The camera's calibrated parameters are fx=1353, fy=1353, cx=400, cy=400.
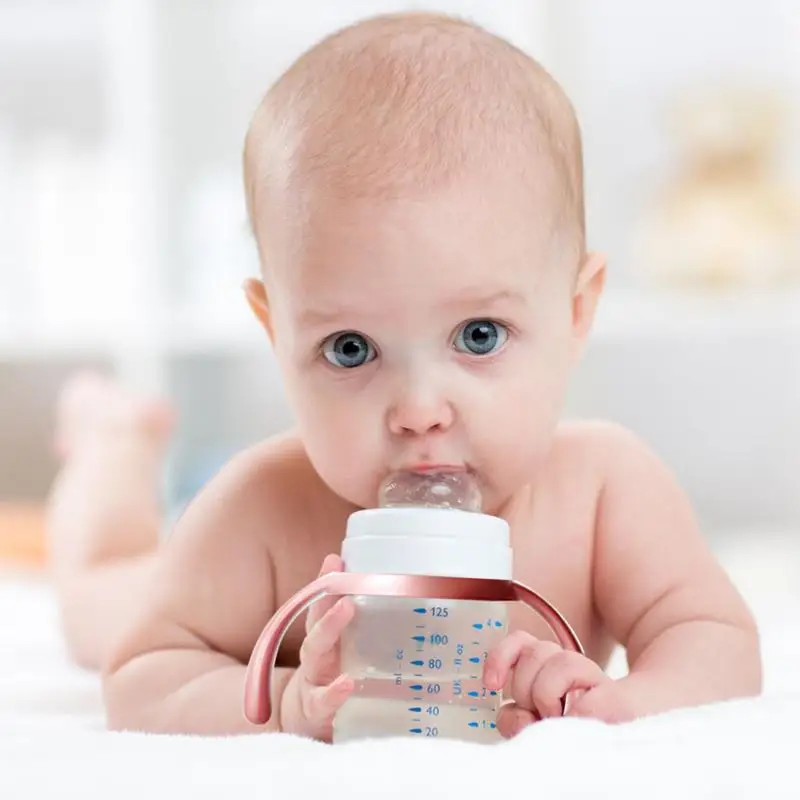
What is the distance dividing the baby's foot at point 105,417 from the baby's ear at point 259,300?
823 mm

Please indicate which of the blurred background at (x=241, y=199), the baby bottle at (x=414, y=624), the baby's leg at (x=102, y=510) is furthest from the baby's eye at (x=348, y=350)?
the blurred background at (x=241, y=199)

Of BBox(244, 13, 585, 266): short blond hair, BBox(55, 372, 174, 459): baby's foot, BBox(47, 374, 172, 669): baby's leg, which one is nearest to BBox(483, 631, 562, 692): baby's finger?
BBox(244, 13, 585, 266): short blond hair

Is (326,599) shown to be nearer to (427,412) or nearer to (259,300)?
(427,412)

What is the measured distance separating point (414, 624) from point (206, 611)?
0.31m

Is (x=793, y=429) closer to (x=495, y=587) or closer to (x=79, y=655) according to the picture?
(x=79, y=655)

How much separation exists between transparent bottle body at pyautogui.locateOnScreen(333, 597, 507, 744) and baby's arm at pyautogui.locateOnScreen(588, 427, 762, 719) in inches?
5.9

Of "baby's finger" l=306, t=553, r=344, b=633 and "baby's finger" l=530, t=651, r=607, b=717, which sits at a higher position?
"baby's finger" l=306, t=553, r=344, b=633

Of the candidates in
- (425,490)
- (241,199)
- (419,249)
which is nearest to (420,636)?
(425,490)

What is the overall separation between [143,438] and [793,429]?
159 centimetres

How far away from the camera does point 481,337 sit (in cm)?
87

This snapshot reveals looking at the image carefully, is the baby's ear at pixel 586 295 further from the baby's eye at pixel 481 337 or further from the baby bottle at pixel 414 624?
the baby bottle at pixel 414 624

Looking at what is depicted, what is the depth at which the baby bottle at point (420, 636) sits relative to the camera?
2.44ft

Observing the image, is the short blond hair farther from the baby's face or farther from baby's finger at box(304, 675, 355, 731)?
baby's finger at box(304, 675, 355, 731)

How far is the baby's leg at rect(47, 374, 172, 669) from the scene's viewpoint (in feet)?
4.81
